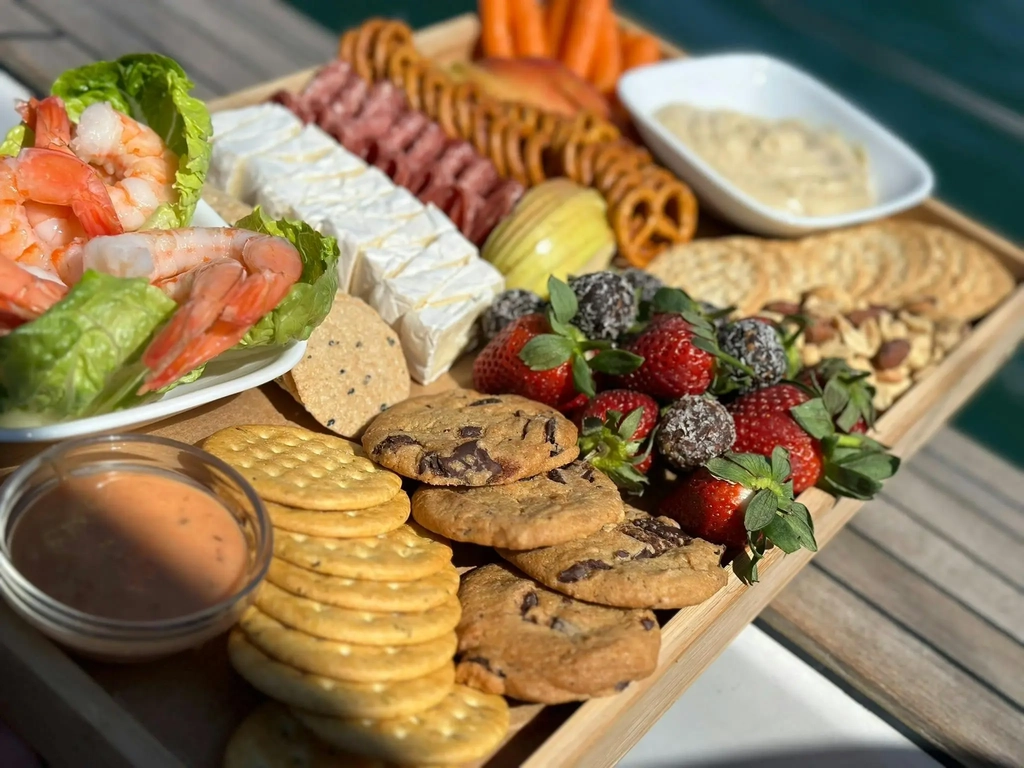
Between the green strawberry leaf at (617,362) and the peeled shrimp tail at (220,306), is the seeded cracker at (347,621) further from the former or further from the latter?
the green strawberry leaf at (617,362)

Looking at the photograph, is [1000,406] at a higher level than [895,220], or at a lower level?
lower

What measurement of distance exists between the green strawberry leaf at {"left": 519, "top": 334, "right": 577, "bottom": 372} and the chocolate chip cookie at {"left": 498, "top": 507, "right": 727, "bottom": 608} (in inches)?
16.6

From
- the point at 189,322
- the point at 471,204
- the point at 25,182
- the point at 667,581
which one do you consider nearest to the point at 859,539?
the point at 667,581

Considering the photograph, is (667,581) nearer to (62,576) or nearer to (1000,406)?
(62,576)

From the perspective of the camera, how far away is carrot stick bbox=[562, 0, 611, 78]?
375 centimetres

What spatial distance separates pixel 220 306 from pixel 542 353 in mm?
753

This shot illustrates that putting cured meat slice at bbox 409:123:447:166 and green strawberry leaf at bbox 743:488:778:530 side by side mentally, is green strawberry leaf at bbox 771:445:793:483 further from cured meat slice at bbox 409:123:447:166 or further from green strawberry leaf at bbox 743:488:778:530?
cured meat slice at bbox 409:123:447:166

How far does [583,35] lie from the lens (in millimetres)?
3746

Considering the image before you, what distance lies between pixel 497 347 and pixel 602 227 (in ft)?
2.52

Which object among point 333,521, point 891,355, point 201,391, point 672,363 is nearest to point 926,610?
point 891,355

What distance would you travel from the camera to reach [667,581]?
176 cm

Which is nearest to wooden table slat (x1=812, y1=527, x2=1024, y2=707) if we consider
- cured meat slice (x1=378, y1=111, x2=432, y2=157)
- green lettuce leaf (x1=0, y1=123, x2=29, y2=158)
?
cured meat slice (x1=378, y1=111, x2=432, y2=157)

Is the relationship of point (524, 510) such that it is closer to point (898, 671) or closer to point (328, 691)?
point (328, 691)

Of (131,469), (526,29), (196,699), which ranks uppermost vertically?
(526,29)
